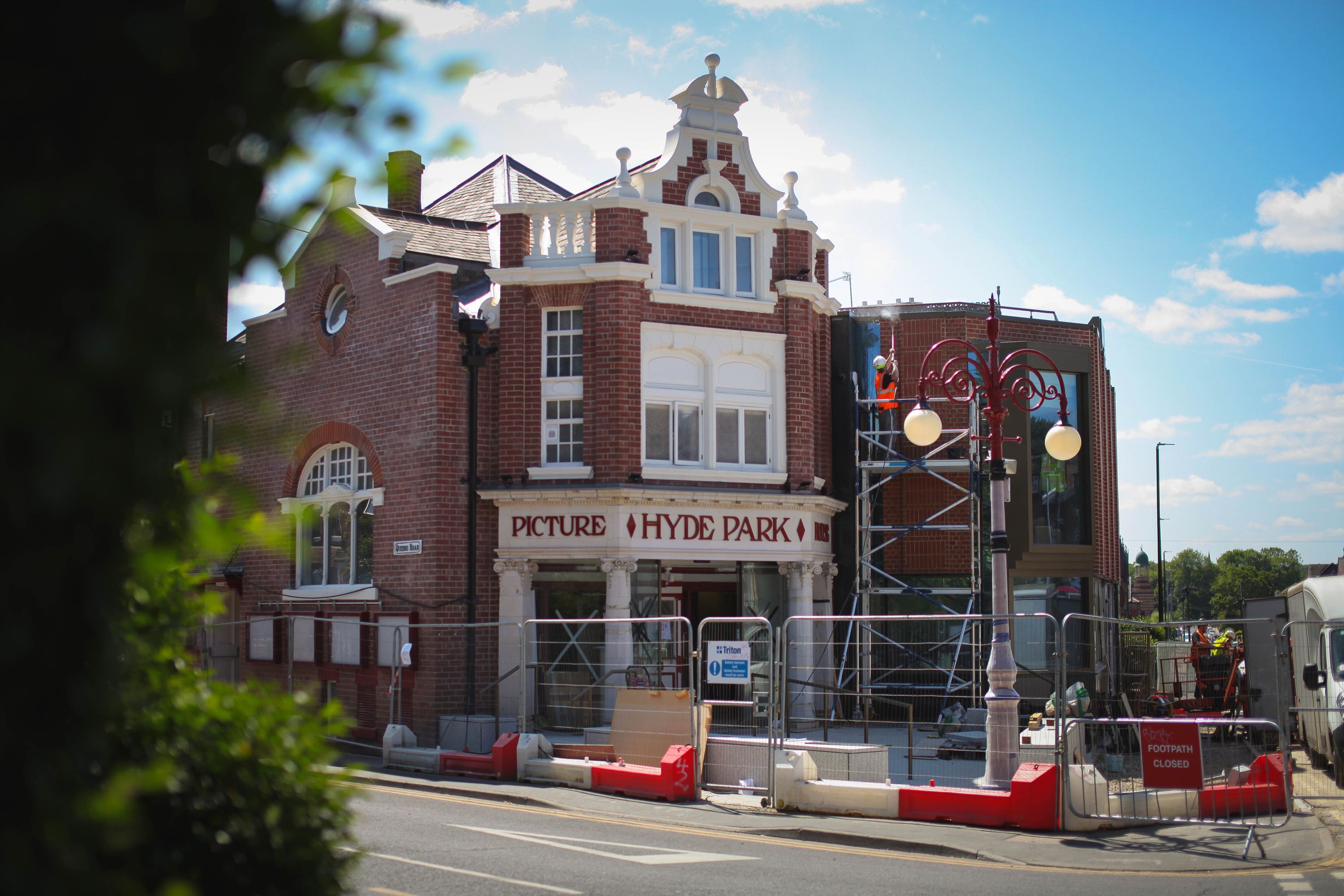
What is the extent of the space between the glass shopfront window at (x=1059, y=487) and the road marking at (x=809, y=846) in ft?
42.6

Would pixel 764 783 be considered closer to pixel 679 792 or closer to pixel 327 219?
pixel 679 792

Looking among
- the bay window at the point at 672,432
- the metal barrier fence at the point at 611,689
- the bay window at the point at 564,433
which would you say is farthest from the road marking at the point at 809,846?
the bay window at the point at 672,432

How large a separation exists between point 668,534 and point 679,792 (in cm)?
687

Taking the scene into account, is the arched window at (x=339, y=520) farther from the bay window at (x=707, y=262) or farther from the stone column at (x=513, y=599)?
the bay window at (x=707, y=262)

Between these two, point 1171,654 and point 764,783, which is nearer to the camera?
point 764,783

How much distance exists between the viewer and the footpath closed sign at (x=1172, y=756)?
11727 mm

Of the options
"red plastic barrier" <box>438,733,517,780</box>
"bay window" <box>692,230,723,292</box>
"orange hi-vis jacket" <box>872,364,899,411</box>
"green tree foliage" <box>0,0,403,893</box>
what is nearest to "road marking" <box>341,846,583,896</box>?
"red plastic barrier" <box>438,733,517,780</box>

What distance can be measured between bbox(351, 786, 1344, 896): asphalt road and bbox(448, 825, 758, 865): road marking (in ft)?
0.08

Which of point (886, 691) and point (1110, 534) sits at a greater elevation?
point (1110, 534)

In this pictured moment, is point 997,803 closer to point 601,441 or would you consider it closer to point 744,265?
point 601,441

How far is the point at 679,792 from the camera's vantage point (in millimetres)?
14430

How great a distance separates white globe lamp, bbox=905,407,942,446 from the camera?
44.7 feet

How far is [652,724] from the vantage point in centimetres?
1543

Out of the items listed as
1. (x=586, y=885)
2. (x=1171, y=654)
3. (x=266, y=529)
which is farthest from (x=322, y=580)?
(x=266, y=529)
